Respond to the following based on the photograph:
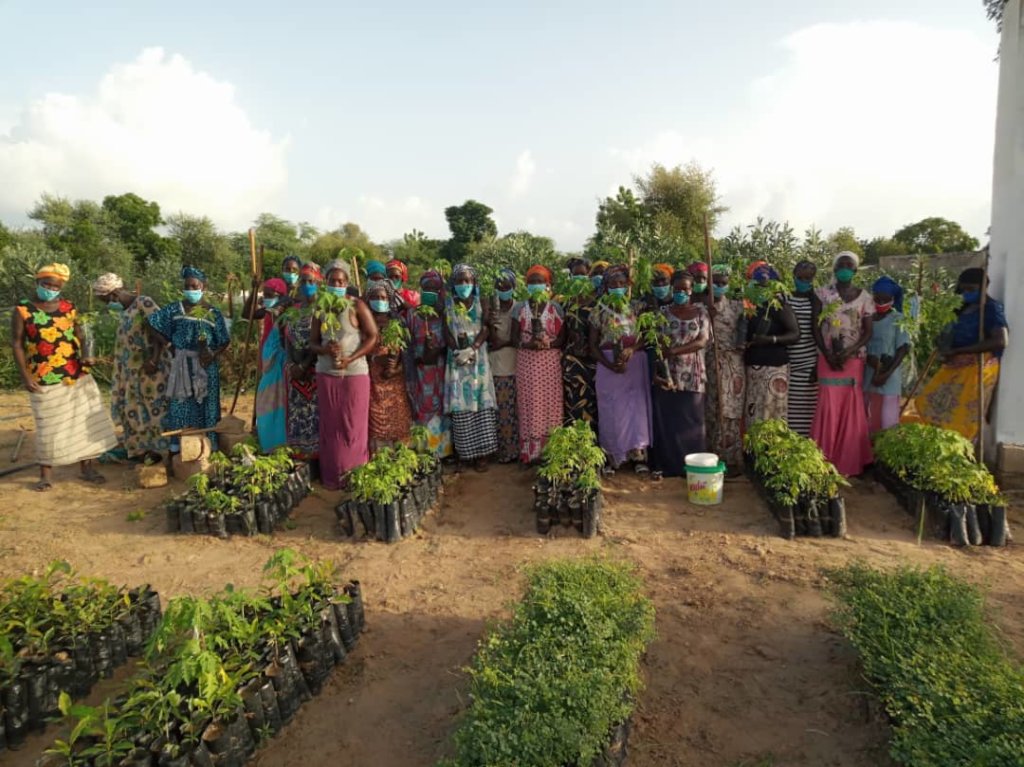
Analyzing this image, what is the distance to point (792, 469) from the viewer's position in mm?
4484

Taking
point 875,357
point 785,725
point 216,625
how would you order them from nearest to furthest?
1. point 785,725
2. point 216,625
3. point 875,357

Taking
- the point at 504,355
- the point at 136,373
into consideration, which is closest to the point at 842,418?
the point at 504,355

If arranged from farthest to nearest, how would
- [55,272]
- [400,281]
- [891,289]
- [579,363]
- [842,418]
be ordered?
1. [400,281]
2. [579,363]
3. [55,272]
4. [842,418]
5. [891,289]

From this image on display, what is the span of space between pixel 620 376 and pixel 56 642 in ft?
14.3

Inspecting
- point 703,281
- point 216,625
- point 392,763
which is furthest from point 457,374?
point 392,763

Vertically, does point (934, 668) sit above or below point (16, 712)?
above

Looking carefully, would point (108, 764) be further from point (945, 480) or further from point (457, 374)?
point (945, 480)

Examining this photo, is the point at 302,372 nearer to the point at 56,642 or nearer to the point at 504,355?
the point at 504,355

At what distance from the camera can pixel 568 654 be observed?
2.59 metres

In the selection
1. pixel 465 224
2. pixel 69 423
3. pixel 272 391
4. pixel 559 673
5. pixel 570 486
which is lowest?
pixel 559 673

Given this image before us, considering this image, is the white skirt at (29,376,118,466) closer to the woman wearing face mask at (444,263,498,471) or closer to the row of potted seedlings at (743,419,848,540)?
the woman wearing face mask at (444,263,498,471)

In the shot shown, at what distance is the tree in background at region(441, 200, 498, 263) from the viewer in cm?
3562

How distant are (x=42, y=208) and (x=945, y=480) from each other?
120ft

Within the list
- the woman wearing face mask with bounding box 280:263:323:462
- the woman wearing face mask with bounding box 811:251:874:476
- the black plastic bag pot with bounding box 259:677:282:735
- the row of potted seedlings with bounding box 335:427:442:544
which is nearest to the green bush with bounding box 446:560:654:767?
the black plastic bag pot with bounding box 259:677:282:735
